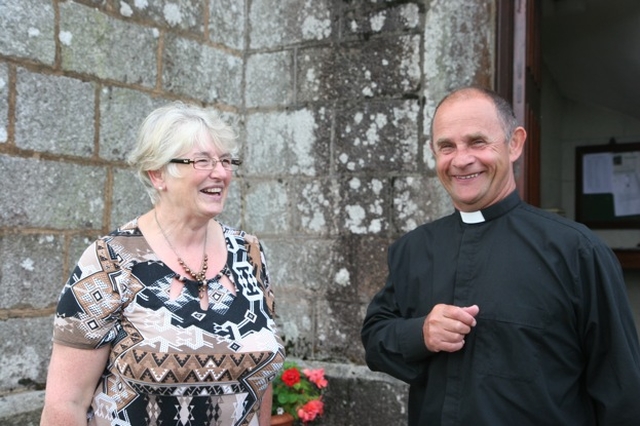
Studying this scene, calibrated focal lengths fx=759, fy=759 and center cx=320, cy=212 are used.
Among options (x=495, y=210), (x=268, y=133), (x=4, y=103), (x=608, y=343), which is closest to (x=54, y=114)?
(x=4, y=103)

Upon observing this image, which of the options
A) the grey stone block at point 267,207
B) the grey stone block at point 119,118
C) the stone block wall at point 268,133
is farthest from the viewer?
the grey stone block at point 267,207

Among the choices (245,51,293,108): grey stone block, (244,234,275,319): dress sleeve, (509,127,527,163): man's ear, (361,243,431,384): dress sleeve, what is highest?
(245,51,293,108): grey stone block

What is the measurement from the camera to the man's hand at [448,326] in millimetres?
2129

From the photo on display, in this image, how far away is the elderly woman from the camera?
220 cm

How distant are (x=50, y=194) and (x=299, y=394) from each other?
1632mm

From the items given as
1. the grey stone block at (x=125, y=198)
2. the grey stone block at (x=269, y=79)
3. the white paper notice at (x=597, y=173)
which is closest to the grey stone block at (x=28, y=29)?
the grey stone block at (x=125, y=198)

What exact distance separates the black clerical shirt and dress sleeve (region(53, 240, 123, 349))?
2.80 feet

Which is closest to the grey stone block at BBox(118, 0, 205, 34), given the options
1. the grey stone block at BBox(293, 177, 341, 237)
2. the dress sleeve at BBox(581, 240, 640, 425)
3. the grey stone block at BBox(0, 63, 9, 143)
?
the grey stone block at BBox(0, 63, 9, 143)

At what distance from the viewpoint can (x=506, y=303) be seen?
2.19 metres

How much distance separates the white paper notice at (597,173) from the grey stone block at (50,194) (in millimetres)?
5078

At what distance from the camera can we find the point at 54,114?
354 cm

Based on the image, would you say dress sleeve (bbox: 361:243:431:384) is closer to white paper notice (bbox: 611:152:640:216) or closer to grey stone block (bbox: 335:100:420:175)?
grey stone block (bbox: 335:100:420:175)

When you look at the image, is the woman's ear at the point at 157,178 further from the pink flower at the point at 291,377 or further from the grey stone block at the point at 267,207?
the grey stone block at the point at 267,207

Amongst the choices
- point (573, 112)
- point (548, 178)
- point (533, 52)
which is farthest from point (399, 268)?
point (573, 112)
